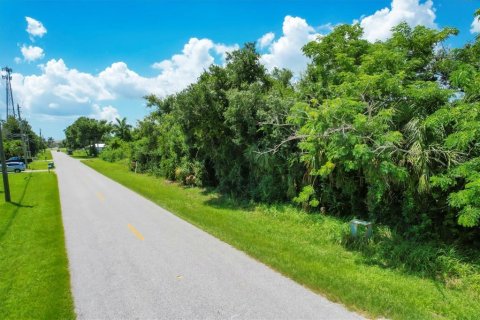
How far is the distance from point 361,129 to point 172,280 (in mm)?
5390

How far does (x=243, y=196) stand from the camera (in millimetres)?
16094

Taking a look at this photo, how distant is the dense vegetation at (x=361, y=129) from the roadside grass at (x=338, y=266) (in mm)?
1229

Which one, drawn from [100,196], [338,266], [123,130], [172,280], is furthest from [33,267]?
[123,130]

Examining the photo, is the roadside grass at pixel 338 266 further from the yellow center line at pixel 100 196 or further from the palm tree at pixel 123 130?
the palm tree at pixel 123 130

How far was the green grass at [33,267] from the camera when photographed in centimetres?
526

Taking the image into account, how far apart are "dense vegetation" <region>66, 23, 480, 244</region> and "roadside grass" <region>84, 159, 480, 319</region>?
123 centimetres

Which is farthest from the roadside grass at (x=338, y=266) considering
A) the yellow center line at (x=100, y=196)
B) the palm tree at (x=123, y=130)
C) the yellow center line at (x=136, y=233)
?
the palm tree at (x=123, y=130)

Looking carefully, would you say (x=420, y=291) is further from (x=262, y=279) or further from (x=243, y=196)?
(x=243, y=196)

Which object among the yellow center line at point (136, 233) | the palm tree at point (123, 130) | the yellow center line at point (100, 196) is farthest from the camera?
the palm tree at point (123, 130)

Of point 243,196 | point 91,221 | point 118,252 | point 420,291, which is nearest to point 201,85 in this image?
point 243,196

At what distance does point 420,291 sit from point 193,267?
4.63 m

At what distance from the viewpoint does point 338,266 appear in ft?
23.6

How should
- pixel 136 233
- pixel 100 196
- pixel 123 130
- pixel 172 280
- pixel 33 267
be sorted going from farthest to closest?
1. pixel 123 130
2. pixel 100 196
3. pixel 136 233
4. pixel 33 267
5. pixel 172 280

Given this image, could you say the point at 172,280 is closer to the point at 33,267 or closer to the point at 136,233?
the point at 33,267
